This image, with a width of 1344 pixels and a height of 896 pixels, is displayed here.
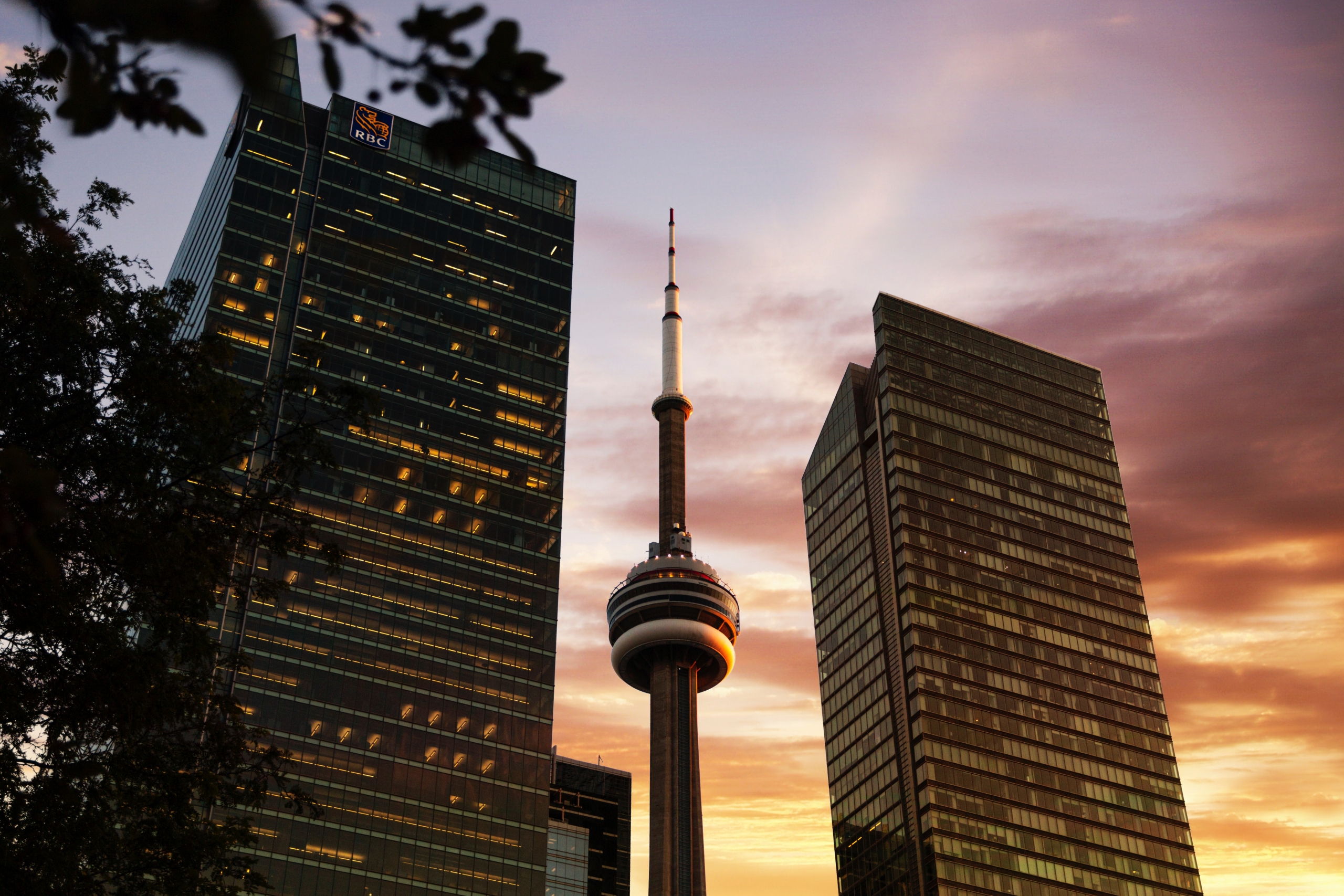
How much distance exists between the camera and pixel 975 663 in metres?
172

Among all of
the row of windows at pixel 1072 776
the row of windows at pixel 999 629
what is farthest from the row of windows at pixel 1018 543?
the row of windows at pixel 1072 776

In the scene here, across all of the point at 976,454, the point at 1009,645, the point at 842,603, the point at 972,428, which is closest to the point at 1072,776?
the point at 1009,645

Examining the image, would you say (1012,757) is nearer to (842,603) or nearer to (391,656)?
(842,603)

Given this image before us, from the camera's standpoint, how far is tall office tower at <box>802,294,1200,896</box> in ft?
526

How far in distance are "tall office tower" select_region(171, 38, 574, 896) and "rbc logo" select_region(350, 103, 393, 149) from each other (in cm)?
35

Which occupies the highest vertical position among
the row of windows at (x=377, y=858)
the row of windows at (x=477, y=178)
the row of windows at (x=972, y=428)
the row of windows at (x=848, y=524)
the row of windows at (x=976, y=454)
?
the row of windows at (x=477, y=178)

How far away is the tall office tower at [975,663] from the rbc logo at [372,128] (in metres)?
82.5

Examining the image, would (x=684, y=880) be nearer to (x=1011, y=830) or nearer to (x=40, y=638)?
(x=1011, y=830)

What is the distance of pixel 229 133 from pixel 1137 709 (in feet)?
496

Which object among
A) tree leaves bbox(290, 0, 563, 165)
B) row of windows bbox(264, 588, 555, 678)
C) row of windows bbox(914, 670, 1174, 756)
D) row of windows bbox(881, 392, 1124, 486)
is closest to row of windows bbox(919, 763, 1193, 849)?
row of windows bbox(914, 670, 1174, 756)

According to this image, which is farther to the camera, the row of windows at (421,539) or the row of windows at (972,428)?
the row of windows at (972,428)

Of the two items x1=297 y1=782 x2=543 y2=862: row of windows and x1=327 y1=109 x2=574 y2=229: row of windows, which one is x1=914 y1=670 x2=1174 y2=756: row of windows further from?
x1=327 y1=109 x2=574 y2=229: row of windows

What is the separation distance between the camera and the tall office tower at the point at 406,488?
119500 mm

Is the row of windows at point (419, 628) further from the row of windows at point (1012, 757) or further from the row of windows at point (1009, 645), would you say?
the row of windows at point (1009, 645)
